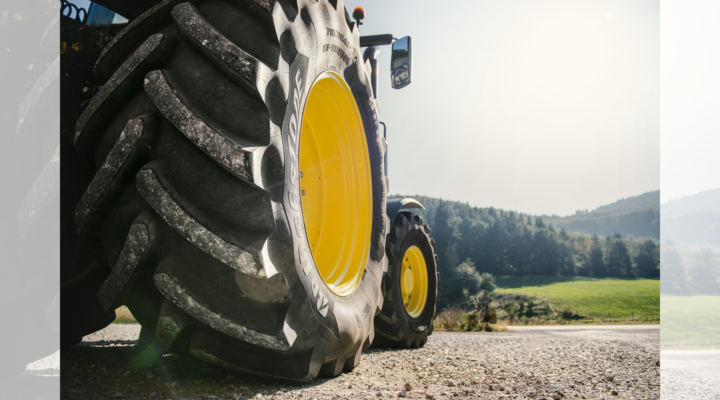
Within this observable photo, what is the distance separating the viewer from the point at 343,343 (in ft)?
6.30

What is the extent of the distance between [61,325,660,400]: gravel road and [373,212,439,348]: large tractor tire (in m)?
0.40

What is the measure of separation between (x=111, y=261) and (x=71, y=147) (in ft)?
2.04

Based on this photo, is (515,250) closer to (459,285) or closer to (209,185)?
(459,285)

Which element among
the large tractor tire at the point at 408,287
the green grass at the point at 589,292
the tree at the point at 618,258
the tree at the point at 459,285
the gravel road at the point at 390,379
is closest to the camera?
the gravel road at the point at 390,379

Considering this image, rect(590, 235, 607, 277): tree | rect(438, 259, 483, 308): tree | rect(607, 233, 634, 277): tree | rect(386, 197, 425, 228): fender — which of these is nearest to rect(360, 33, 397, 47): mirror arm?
rect(386, 197, 425, 228): fender

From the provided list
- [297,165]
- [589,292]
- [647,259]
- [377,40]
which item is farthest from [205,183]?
[647,259]

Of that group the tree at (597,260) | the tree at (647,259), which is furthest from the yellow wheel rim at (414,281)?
the tree at (597,260)

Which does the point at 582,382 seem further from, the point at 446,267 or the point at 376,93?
the point at 446,267

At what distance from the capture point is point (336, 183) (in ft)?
8.68

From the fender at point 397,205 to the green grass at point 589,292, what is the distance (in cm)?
4130

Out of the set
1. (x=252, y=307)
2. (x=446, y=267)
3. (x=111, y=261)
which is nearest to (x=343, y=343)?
(x=252, y=307)

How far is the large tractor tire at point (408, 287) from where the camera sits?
11.8 feet

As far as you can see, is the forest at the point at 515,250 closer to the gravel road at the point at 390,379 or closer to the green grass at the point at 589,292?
the green grass at the point at 589,292

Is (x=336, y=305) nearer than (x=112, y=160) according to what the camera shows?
No
